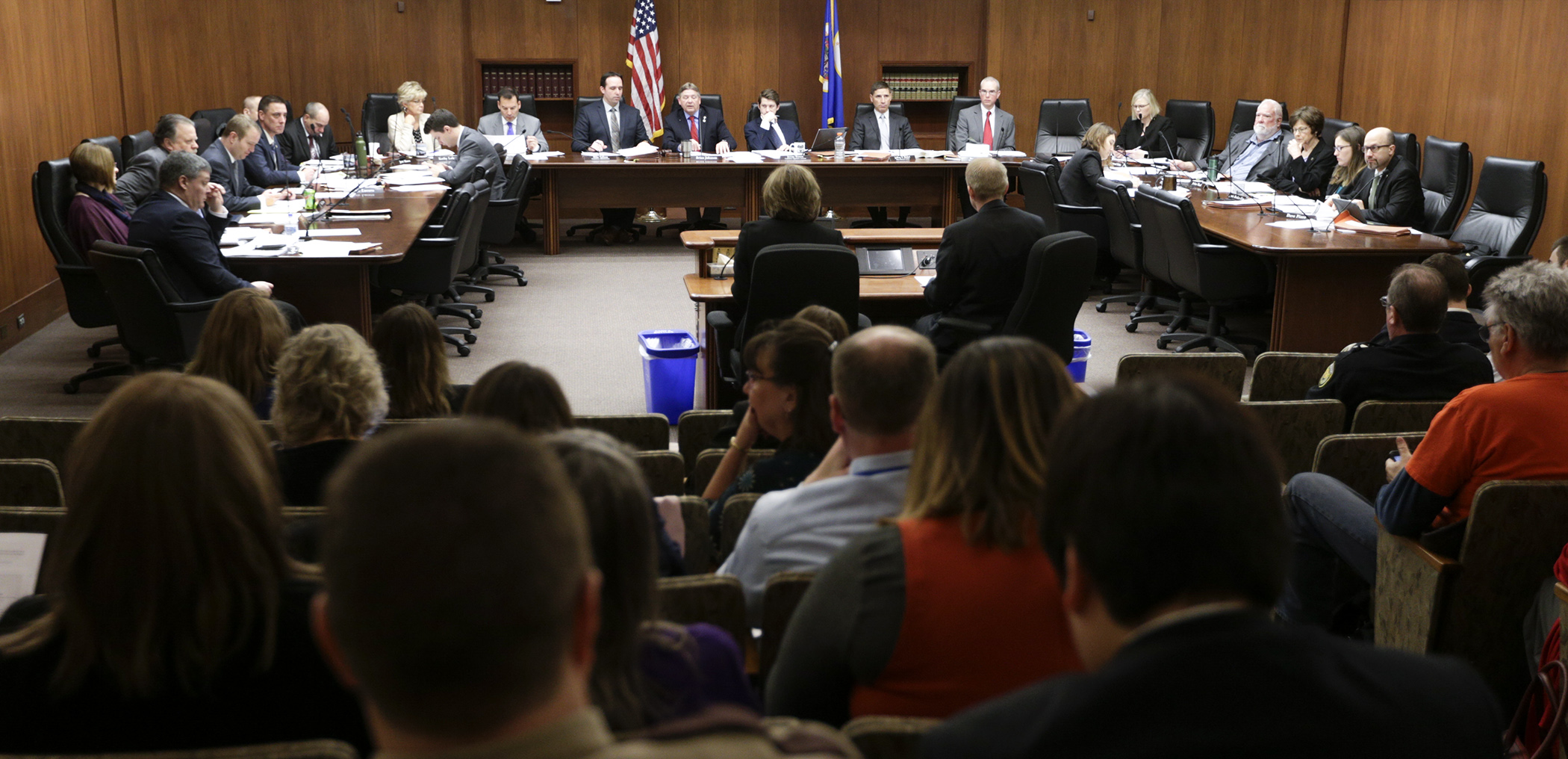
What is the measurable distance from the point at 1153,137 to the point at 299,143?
698 cm

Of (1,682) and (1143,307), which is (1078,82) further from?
(1,682)

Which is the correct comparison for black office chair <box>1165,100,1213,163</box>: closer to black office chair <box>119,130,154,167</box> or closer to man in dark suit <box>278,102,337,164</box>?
man in dark suit <box>278,102,337,164</box>

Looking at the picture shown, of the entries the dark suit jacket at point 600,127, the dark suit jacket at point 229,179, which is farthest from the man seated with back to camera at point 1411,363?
the dark suit jacket at point 600,127

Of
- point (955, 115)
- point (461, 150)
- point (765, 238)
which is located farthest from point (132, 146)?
point (955, 115)

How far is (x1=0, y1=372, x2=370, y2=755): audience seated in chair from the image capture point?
57.2 inches

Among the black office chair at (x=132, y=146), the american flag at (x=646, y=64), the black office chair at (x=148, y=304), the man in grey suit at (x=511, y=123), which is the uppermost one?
the american flag at (x=646, y=64)

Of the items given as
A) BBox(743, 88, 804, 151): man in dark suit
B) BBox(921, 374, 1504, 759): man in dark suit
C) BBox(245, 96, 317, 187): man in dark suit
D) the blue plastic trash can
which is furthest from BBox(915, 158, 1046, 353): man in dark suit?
BBox(743, 88, 804, 151): man in dark suit

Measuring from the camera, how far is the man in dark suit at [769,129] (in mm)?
10977

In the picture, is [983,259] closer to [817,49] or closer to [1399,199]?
[1399,199]

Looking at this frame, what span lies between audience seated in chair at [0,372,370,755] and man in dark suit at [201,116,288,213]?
20.1ft

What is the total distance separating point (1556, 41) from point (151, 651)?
967 cm

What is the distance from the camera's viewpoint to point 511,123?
418 inches

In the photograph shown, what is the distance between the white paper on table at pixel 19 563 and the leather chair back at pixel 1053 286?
134 inches

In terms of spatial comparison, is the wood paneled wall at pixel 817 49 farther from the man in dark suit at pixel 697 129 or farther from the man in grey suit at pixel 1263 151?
the man in grey suit at pixel 1263 151
